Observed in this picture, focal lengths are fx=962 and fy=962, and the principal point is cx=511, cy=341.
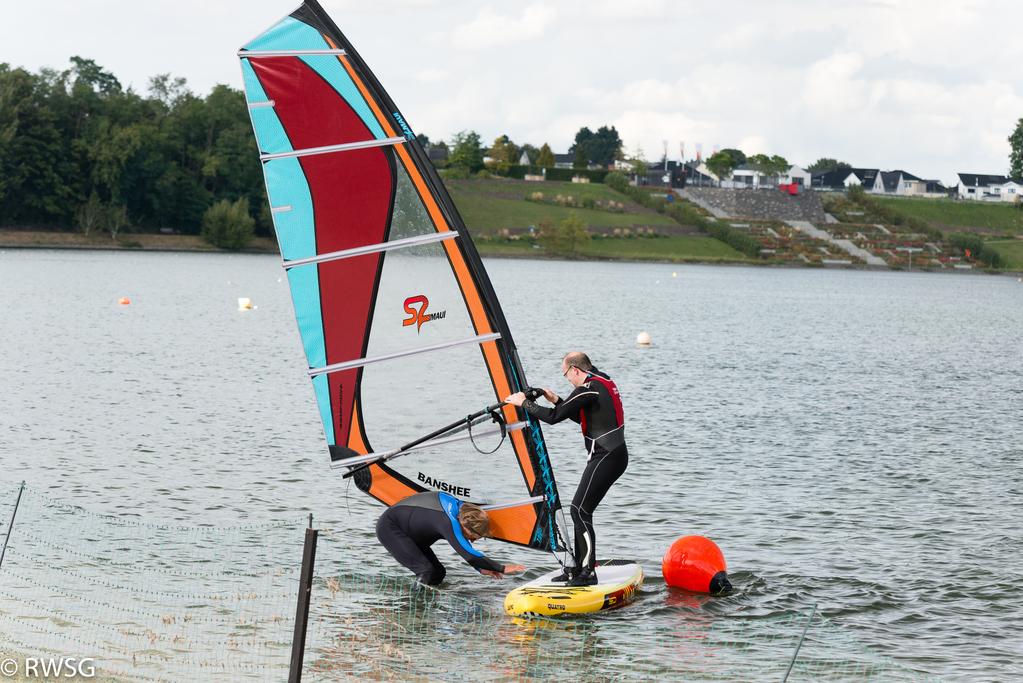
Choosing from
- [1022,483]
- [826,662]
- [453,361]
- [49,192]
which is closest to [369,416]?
[453,361]

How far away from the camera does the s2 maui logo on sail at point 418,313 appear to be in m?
7.43

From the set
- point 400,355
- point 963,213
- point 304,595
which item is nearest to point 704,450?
point 400,355

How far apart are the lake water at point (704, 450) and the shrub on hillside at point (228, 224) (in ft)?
176

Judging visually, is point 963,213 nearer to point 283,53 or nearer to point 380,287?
point 380,287

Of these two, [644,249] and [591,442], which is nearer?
[591,442]

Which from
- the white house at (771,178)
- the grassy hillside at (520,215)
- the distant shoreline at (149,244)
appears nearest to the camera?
the distant shoreline at (149,244)

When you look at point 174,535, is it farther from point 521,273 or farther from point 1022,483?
point 521,273

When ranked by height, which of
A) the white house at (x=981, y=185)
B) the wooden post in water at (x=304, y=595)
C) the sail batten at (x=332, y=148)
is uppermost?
the white house at (x=981, y=185)

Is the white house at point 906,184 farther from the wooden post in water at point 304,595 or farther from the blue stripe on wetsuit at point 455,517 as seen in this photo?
the wooden post in water at point 304,595

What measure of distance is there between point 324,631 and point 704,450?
8839 mm

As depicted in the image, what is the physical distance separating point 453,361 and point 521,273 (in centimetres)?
6875

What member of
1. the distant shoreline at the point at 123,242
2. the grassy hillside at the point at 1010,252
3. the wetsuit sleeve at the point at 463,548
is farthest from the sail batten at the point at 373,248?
the grassy hillside at the point at 1010,252

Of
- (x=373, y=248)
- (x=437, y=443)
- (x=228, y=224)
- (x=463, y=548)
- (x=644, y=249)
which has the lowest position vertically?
(x=463, y=548)

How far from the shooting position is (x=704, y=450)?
1477 centimetres
